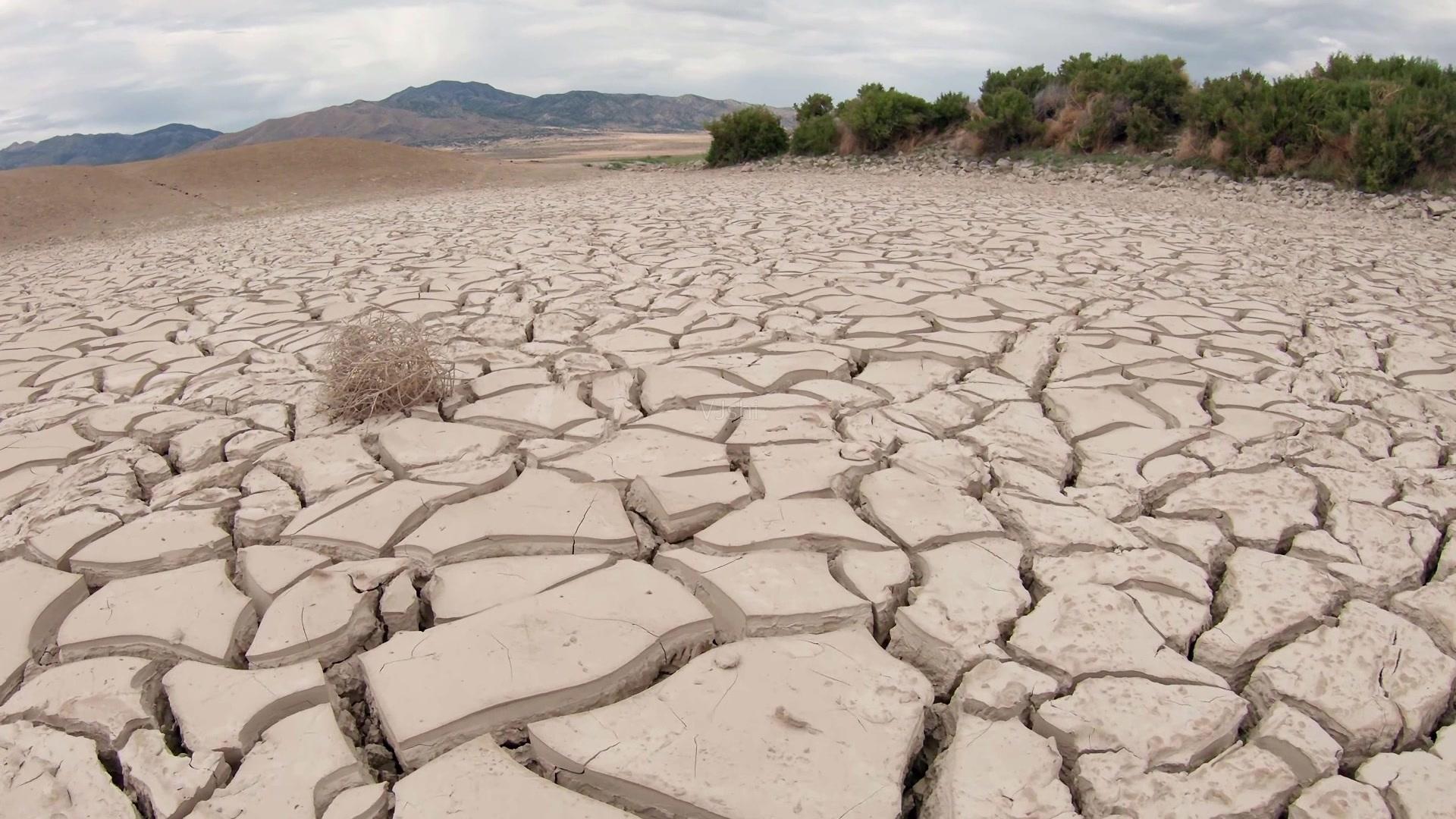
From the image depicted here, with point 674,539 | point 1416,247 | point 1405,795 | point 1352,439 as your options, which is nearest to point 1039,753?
point 1405,795

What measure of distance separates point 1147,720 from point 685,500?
3.36 ft

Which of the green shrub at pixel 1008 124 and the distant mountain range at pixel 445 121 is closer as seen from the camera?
the green shrub at pixel 1008 124

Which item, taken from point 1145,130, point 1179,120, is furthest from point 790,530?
A: point 1179,120

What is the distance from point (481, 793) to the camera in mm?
1201

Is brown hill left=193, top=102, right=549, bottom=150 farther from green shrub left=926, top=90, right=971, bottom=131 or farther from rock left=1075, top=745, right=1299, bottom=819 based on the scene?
rock left=1075, top=745, right=1299, bottom=819

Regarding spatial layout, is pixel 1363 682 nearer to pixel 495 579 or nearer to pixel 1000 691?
pixel 1000 691

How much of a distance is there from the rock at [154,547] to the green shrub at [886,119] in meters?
10.2

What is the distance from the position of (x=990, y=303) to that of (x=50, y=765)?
3.26 m

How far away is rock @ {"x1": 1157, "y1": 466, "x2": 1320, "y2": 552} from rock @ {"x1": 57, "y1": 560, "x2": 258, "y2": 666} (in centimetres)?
194

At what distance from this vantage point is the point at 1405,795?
3.95ft

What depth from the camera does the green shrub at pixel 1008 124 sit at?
989 centimetres

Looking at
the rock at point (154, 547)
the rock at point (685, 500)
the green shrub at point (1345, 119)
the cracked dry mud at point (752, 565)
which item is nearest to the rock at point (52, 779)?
the cracked dry mud at point (752, 565)

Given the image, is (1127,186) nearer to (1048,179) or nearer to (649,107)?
(1048,179)

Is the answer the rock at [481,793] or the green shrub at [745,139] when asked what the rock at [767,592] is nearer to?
the rock at [481,793]
